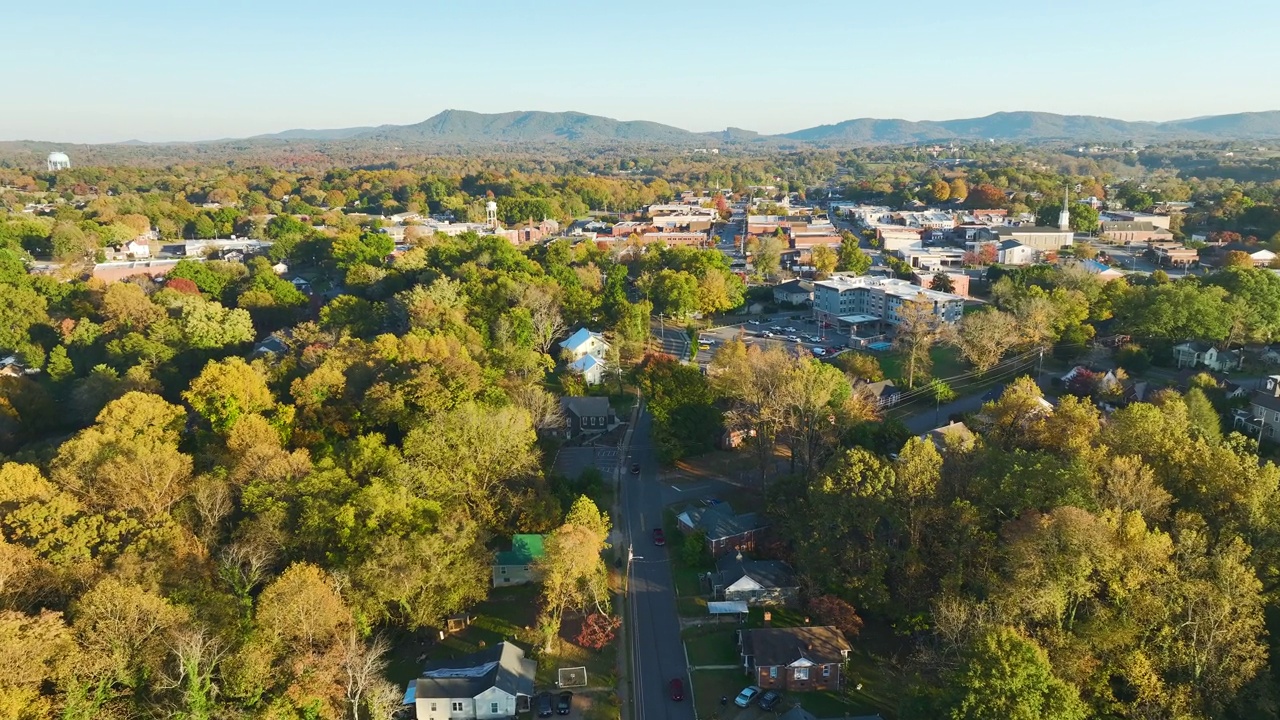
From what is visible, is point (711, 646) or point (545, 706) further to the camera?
point (711, 646)

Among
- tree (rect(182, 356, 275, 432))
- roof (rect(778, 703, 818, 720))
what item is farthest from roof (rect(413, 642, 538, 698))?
tree (rect(182, 356, 275, 432))

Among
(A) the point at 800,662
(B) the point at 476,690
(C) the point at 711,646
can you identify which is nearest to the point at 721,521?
(C) the point at 711,646

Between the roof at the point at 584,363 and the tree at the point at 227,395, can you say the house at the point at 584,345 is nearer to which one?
the roof at the point at 584,363

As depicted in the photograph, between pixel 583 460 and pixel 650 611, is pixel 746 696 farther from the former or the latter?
pixel 583 460

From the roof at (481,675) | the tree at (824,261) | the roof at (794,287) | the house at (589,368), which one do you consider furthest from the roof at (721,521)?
the tree at (824,261)

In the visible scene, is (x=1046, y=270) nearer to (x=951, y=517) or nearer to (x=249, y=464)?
(x=951, y=517)

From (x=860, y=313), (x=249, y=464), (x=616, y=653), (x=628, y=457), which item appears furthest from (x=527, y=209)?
(x=616, y=653)

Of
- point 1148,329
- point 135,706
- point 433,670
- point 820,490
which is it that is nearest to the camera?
point 135,706
